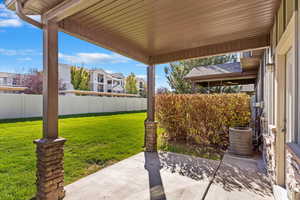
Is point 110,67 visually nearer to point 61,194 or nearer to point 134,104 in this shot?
point 134,104

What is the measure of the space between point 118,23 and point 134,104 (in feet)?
59.8

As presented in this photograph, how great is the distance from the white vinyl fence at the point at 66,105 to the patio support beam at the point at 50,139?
12014 mm

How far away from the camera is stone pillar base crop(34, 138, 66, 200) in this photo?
2451mm

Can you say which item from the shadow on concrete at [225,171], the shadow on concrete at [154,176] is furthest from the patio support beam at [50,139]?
the shadow on concrete at [225,171]

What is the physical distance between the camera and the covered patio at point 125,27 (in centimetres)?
246

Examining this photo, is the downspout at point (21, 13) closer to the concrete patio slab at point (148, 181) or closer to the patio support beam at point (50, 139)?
the patio support beam at point (50, 139)

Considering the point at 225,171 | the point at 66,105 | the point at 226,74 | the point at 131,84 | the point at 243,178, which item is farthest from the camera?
the point at 131,84

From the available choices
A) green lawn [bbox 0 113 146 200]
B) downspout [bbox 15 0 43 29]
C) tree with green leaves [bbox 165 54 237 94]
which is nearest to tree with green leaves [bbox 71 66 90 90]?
tree with green leaves [bbox 165 54 237 94]

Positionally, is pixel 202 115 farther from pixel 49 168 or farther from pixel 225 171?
pixel 49 168

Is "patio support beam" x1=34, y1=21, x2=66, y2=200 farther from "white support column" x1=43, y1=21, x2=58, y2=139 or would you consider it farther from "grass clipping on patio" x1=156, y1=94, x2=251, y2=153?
"grass clipping on patio" x1=156, y1=94, x2=251, y2=153

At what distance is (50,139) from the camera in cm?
255

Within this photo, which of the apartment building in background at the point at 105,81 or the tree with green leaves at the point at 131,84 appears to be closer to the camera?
the tree with green leaves at the point at 131,84

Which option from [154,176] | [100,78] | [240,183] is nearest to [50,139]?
[154,176]

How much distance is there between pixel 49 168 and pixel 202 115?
4971 mm
